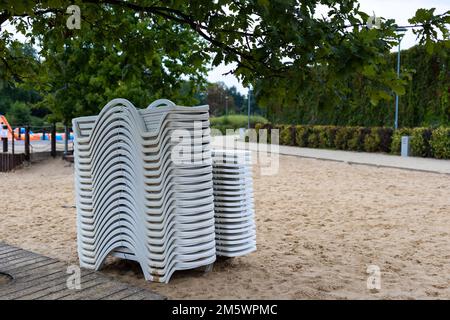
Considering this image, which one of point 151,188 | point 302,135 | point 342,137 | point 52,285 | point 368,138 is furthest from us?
point 302,135

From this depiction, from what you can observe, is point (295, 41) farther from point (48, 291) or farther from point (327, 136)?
point (327, 136)

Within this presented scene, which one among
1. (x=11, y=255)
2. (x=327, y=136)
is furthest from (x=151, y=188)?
(x=327, y=136)

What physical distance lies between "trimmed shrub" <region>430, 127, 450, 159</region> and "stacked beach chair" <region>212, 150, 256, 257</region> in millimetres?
14347

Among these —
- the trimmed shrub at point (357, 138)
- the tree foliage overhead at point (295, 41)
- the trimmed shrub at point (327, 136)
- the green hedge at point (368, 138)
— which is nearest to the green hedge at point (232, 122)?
the green hedge at point (368, 138)

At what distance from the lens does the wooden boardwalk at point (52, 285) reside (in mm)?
3480

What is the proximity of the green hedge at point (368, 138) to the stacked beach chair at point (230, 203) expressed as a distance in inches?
565

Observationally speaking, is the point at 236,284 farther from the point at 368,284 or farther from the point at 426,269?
the point at 426,269

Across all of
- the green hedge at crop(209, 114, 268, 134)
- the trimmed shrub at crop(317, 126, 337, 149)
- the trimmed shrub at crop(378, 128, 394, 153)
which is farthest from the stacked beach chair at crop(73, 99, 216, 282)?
the green hedge at crop(209, 114, 268, 134)

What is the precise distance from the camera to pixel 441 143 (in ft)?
55.6

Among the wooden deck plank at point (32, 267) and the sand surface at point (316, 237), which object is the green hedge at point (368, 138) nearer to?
the sand surface at point (316, 237)

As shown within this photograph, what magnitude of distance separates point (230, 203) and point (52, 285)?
5.54 ft

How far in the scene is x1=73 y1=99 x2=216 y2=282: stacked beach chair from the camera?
155 inches

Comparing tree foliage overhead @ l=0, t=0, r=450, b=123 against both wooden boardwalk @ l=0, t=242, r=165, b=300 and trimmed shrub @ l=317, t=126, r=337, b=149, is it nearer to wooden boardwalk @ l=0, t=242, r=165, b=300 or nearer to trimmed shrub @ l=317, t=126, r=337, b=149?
wooden boardwalk @ l=0, t=242, r=165, b=300

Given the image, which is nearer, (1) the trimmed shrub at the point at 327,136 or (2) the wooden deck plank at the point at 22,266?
(2) the wooden deck plank at the point at 22,266
